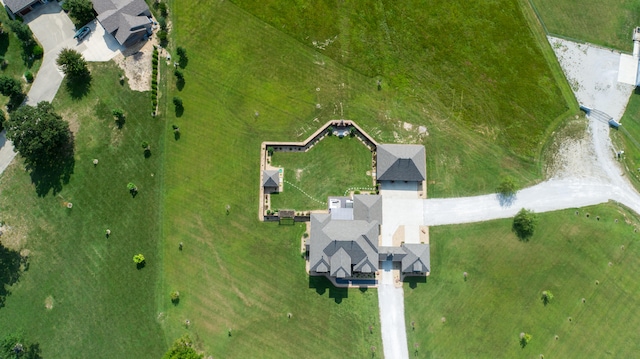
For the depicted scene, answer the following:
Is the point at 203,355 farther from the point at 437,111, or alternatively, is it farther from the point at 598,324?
the point at 598,324

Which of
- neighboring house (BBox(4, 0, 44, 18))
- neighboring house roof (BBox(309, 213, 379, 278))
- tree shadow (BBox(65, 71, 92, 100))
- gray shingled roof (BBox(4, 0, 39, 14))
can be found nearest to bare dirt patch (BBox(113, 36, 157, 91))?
tree shadow (BBox(65, 71, 92, 100))

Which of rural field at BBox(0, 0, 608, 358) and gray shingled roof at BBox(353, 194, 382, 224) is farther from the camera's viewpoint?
gray shingled roof at BBox(353, 194, 382, 224)

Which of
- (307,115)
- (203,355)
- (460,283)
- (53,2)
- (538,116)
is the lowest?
(460,283)

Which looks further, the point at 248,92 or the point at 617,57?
the point at 617,57

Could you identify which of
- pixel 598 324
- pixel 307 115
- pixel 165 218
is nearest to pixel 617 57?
pixel 598 324

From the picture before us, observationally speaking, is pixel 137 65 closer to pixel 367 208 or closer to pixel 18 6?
pixel 18 6

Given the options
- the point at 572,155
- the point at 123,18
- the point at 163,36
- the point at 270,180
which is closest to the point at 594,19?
the point at 572,155

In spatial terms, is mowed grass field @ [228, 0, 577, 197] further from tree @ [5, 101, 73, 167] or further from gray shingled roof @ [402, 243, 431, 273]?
tree @ [5, 101, 73, 167]
